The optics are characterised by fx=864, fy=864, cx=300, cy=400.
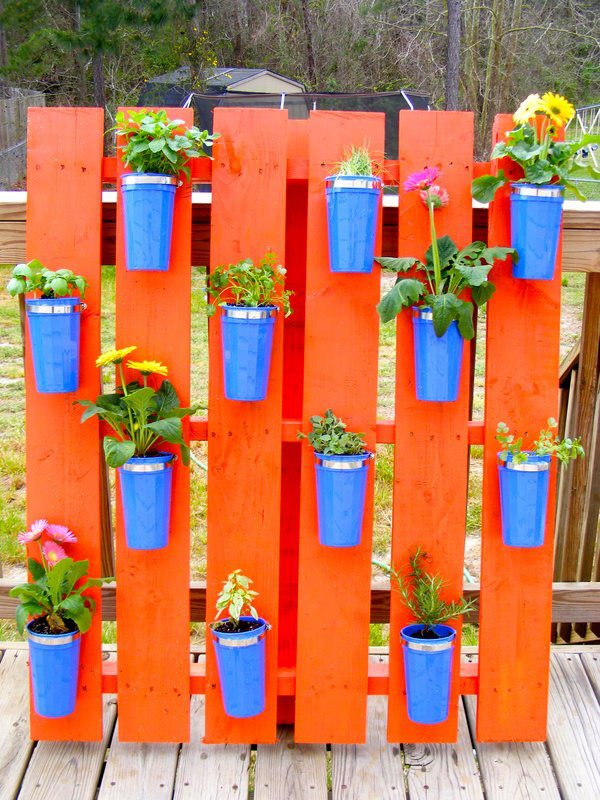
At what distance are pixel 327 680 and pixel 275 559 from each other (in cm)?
32

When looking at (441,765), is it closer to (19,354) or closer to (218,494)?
(218,494)

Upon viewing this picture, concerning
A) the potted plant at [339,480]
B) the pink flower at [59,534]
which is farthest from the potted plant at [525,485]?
the pink flower at [59,534]

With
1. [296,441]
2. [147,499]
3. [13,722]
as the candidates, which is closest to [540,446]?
[296,441]

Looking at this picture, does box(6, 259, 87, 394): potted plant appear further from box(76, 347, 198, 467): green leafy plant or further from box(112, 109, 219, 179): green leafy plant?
box(112, 109, 219, 179): green leafy plant

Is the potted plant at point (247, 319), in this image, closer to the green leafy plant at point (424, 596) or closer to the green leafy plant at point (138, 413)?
the green leafy plant at point (138, 413)

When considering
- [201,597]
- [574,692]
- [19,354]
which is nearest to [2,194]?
→ [201,597]

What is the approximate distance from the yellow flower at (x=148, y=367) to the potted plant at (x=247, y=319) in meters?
0.14

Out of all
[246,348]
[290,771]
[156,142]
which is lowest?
[290,771]

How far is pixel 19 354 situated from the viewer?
549cm

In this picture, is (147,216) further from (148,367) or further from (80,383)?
(80,383)

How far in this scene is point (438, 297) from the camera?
1.80 metres

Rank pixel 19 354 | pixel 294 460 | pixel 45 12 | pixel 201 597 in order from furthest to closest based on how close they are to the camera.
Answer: pixel 45 12
pixel 19 354
pixel 201 597
pixel 294 460

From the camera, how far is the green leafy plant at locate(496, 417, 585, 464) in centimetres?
192

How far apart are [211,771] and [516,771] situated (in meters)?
0.71
